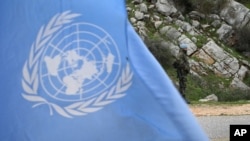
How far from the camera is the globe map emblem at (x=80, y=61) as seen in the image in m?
2.30

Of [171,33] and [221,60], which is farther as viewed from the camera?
[171,33]

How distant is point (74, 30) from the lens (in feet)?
7.59

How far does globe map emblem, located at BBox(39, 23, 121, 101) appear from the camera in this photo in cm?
230

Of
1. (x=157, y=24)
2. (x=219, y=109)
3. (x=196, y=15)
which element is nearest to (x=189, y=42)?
(x=157, y=24)

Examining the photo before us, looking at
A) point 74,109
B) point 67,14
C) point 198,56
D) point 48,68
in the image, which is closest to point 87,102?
point 74,109

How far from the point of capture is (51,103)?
2.30 meters

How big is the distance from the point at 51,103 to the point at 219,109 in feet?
31.3

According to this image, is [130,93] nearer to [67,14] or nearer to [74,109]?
[74,109]

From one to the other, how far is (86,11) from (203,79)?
20695 mm

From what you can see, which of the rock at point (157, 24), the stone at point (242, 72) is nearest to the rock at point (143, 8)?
the rock at point (157, 24)

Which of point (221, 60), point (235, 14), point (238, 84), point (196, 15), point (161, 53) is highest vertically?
point (196, 15)

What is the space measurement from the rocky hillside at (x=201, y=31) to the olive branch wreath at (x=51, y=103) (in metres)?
20.8

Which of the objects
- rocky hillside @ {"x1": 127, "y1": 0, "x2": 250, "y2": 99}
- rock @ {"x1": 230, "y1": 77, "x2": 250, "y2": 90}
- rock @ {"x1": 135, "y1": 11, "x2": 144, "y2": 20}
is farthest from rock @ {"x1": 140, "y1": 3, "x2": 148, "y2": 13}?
rock @ {"x1": 230, "y1": 77, "x2": 250, "y2": 90}

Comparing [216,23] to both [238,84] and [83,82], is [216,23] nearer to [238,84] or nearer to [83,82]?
[238,84]
